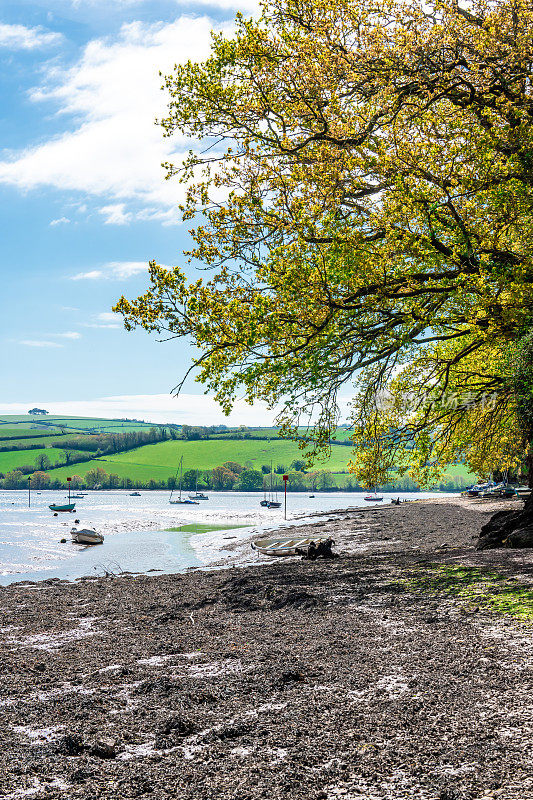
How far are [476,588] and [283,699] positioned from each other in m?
6.27

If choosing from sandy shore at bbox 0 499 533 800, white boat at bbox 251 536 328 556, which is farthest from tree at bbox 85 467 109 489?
sandy shore at bbox 0 499 533 800

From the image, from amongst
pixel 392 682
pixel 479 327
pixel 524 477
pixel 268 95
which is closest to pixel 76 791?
pixel 392 682

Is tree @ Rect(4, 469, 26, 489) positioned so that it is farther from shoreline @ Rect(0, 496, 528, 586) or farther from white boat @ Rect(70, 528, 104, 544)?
white boat @ Rect(70, 528, 104, 544)

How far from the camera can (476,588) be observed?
11.7m

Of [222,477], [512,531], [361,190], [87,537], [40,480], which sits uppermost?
[361,190]

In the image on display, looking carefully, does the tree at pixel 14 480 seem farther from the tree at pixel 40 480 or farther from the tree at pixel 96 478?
the tree at pixel 96 478

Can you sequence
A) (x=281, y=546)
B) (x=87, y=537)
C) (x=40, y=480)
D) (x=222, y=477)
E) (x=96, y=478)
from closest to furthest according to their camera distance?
(x=281, y=546), (x=87, y=537), (x=40, y=480), (x=96, y=478), (x=222, y=477)

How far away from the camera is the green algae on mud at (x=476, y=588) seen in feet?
33.0

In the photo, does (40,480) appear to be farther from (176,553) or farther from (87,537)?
(176,553)

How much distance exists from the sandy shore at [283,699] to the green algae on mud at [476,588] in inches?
3.9

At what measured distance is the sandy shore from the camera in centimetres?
499

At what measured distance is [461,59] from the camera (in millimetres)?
13336

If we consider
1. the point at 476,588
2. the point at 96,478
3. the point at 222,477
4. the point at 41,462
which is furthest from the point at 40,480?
the point at 476,588

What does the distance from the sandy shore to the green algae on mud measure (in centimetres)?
10
